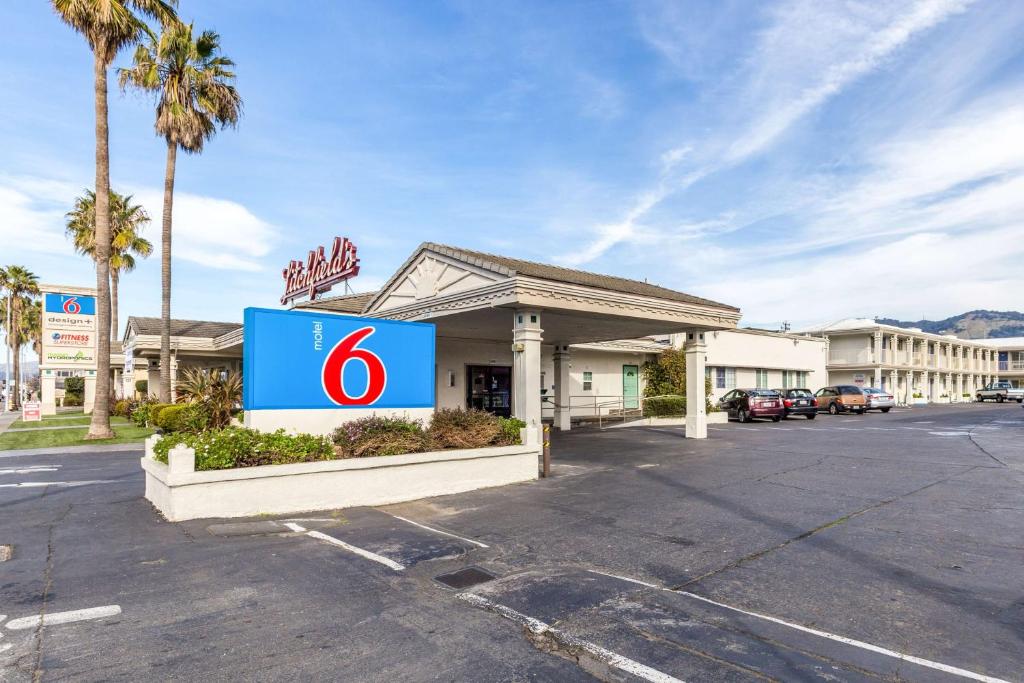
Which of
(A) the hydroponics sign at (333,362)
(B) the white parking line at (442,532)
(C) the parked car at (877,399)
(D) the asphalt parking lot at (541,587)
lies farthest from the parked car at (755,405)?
(B) the white parking line at (442,532)

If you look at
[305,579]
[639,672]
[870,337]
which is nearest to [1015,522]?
[639,672]

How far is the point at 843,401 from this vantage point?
115ft

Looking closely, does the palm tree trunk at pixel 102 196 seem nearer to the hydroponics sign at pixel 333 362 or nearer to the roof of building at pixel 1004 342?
the hydroponics sign at pixel 333 362

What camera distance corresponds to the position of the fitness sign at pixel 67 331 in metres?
28.6

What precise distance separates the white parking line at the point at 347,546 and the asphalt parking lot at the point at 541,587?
0.05 m

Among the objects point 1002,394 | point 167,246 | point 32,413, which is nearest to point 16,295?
point 32,413

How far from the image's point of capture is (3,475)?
41.5 ft

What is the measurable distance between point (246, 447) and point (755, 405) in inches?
956

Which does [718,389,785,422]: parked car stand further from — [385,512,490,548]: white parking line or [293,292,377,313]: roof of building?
[385,512,490,548]: white parking line

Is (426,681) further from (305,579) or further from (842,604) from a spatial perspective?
(842,604)

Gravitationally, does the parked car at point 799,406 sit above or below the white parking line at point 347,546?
below

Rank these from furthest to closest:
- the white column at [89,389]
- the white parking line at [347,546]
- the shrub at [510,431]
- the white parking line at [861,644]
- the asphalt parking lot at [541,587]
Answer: the white column at [89,389], the shrub at [510,431], the white parking line at [347,546], the asphalt parking lot at [541,587], the white parking line at [861,644]

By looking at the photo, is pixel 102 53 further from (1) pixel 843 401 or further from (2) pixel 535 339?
(1) pixel 843 401

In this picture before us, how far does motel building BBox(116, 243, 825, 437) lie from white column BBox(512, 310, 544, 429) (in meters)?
0.02
